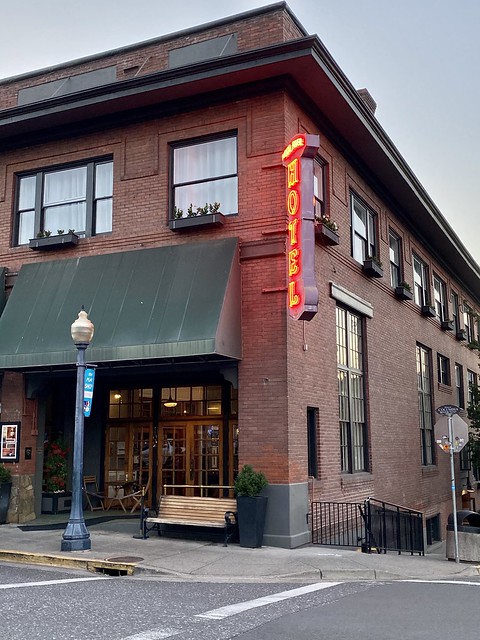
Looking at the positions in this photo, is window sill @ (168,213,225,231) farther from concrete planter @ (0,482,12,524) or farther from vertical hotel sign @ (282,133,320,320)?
concrete planter @ (0,482,12,524)

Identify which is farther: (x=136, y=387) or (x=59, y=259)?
(x=136, y=387)

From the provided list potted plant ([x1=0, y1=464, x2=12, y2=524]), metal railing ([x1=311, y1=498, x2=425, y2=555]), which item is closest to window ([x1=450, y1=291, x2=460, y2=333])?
metal railing ([x1=311, y1=498, x2=425, y2=555])

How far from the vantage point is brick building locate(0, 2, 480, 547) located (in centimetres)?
1350

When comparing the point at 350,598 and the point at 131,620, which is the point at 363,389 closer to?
the point at 350,598

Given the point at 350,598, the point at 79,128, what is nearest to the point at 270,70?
the point at 79,128

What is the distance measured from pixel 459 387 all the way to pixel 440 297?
435 centimetres

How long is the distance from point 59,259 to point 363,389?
8.26 metres

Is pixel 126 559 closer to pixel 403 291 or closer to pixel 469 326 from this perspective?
pixel 403 291

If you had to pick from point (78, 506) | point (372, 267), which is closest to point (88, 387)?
point (78, 506)

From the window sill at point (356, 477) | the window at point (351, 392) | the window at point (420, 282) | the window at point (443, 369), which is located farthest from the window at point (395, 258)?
the window sill at point (356, 477)

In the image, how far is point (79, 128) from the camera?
16.6m

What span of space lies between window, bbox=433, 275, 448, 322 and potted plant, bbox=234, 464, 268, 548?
50.4 feet

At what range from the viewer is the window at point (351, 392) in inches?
655

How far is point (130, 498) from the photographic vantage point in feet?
56.0
